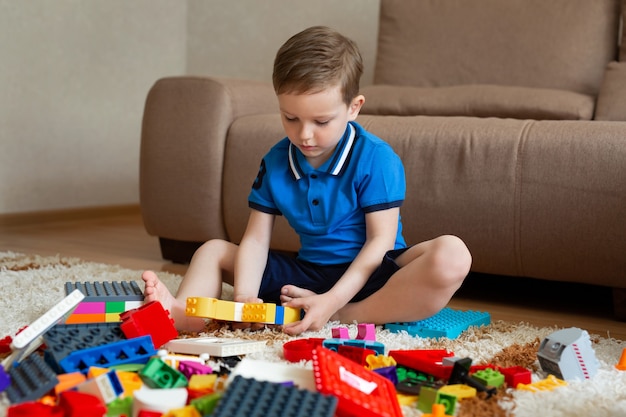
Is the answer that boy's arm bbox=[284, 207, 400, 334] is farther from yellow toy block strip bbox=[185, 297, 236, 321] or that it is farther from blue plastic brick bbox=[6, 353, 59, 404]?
blue plastic brick bbox=[6, 353, 59, 404]

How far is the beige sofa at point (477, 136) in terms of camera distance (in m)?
1.48

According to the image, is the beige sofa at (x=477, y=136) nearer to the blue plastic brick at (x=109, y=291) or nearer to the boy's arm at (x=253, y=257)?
the boy's arm at (x=253, y=257)

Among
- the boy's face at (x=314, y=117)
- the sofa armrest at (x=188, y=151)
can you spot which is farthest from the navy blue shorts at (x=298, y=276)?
the sofa armrest at (x=188, y=151)

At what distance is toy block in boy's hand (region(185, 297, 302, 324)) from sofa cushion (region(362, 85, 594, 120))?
0.92 m

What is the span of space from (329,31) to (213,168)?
735 millimetres

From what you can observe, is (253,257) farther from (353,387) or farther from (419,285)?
(353,387)

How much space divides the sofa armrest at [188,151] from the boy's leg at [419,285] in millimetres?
735

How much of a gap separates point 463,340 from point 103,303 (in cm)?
55

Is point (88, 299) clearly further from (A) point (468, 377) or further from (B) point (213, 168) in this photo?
(B) point (213, 168)

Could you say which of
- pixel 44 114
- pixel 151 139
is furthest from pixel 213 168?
pixel 44 114

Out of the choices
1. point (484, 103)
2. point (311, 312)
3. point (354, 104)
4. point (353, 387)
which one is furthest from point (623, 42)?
point (353, 387)

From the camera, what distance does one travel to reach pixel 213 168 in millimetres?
1896

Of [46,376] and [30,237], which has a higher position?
[46,376]

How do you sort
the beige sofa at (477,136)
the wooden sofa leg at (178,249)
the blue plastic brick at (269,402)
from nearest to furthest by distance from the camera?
1. the blue plastic brick at (269,402)
2. the beige sofa at (477,136)
3. the wooden sofa leg at (178,249)
